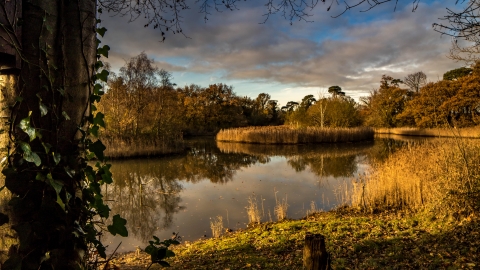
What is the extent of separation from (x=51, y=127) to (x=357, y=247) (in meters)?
3.84

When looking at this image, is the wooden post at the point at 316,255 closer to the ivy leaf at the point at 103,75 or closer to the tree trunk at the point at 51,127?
the tree trunk at the point at 51,127

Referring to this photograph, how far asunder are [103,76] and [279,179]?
10.8 metres

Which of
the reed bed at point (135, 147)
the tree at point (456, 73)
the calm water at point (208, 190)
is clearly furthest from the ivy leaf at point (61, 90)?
the tree at point (456, 73)

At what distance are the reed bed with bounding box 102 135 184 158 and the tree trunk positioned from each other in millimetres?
17114

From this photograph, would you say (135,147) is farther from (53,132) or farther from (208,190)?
(53,132)

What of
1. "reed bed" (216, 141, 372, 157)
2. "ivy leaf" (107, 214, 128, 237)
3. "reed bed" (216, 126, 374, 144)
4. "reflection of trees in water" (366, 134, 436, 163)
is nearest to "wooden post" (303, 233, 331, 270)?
"ivy leaf" (107, 214, 128, 237)

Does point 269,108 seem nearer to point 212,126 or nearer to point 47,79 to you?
point 212,126

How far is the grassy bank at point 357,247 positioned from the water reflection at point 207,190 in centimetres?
161

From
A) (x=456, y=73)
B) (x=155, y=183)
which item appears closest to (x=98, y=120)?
(x=155, y=183)

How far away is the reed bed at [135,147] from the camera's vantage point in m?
18.0

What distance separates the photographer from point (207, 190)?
1065cm

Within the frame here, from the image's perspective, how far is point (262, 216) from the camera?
7.39m

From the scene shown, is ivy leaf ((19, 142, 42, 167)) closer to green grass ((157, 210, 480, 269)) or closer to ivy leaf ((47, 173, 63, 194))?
ivy leaf ((47, 173, 63, 194))

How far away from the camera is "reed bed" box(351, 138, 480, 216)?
494cm
